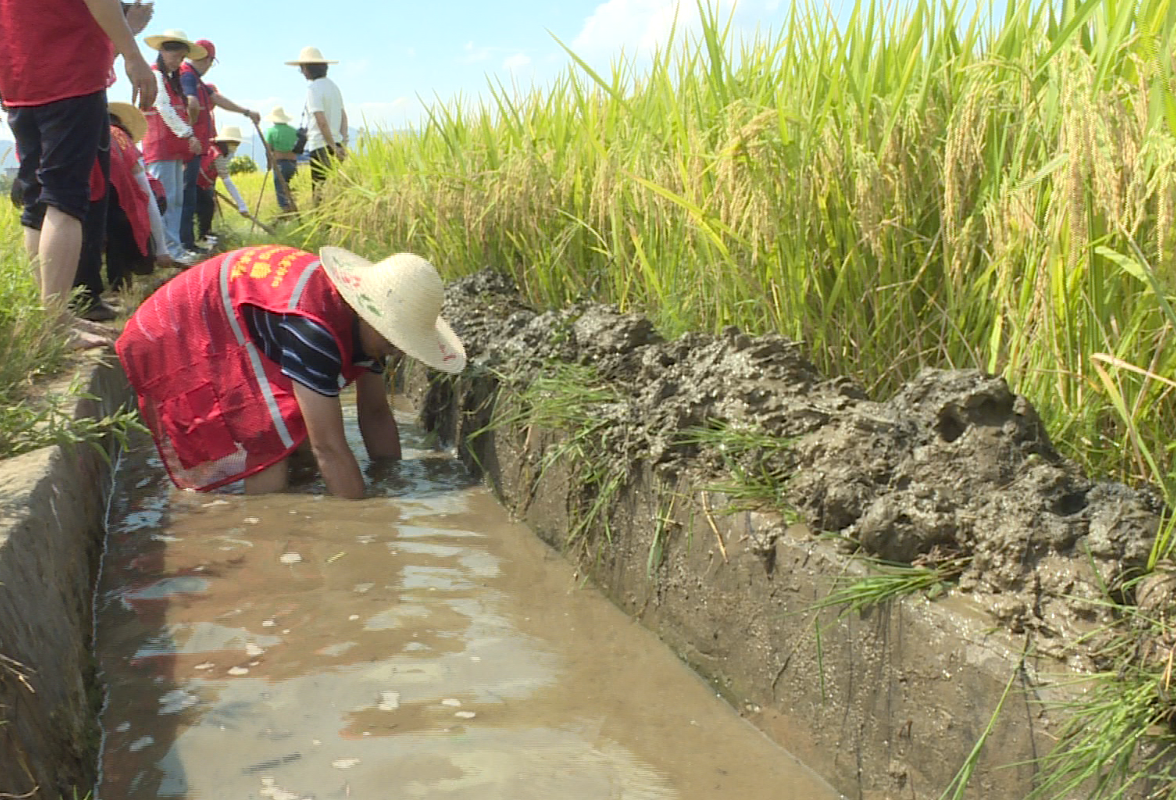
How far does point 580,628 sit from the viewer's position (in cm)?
257

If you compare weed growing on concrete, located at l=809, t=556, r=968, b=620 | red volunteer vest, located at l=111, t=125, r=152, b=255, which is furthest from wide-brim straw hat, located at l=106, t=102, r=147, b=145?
weed growing on concrete, located at l=809, t=556, r=968, b=620

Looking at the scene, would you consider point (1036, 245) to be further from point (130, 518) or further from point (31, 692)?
point (130, 518)

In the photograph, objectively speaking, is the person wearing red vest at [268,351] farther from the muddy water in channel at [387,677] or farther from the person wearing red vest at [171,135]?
the person wearing red vest at [171,135]

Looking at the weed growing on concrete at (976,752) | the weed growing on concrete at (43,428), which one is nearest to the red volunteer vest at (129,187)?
the weed growing on concrete at (43,428)

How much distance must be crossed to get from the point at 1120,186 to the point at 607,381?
1.53m

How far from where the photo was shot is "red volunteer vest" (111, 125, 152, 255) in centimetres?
518

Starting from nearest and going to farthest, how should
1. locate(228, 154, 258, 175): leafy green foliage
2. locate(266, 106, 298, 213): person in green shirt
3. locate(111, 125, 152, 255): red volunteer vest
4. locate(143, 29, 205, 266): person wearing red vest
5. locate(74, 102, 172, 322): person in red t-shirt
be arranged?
locate(74, 102, 172, 322): person in red t-shirt → locate(111, 125, 152, 255): red volunteer vest → locate(143, 29, 205, 266): person wearing red vest → locate(266, 106, 298, 213): person in green shirt → locate(228, 154, 258, 175): leafy green foliage

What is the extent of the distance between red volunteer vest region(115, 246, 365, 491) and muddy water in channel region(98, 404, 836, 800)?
0.93 ft

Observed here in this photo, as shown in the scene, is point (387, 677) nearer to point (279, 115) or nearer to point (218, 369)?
point (218, 369)

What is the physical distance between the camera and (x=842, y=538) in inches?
76.5

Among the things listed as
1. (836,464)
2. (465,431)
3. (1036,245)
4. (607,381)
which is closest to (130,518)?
(465,431)

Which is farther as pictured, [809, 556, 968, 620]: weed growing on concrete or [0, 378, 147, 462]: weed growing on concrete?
[0, 378, 147, 462]: weed growing on concrete

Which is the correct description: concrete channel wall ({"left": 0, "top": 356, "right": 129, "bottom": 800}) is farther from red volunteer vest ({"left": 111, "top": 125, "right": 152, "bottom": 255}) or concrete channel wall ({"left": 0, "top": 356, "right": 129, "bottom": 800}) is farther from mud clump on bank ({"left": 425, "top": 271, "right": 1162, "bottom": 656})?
red volunteer vest ({"left": 111, "top": 125, "right": 152, "bottom": 255})

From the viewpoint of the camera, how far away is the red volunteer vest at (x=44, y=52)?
370cm
